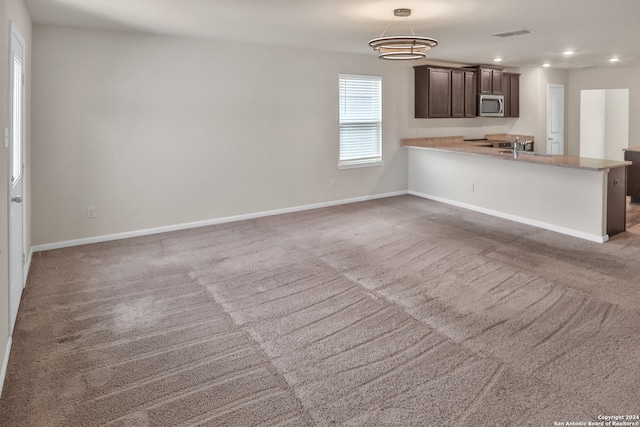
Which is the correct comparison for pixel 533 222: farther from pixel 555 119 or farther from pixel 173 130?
pixel 555 119

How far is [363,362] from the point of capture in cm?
252

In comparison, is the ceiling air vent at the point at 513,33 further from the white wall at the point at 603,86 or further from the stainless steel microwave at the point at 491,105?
the white wall at the point at 603,86

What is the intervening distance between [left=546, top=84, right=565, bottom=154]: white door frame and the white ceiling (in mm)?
3107

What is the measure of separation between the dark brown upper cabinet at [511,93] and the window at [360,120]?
2.84 metres

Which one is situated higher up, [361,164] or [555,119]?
[555,119]

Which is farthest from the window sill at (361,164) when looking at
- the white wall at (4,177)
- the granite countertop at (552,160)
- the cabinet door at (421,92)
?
the white wall at (4,177)

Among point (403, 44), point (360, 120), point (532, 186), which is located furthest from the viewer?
point (360, 120)

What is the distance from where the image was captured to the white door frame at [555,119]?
9.29 metres

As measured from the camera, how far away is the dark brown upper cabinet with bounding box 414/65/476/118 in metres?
7.34

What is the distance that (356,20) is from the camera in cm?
452

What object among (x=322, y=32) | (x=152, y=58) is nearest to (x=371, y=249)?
(x=322, y=32)

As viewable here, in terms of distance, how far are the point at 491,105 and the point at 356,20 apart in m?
4.54

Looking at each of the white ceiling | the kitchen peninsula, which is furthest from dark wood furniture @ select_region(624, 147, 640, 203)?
the kitchen peninsula

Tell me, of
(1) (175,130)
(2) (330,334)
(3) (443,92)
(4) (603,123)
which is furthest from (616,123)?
(2) (330,334)
